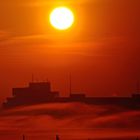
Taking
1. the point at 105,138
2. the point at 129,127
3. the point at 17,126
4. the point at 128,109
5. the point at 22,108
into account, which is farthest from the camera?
the point at 22,108

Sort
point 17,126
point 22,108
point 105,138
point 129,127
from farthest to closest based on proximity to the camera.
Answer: point 22,108 < point 17,126 < point 129,127 < point 105,138

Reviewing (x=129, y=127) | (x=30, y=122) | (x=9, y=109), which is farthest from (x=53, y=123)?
(x=9, y=109)

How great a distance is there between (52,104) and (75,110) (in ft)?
24.4

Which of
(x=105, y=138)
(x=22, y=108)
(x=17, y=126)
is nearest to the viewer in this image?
(x=105, y=138)

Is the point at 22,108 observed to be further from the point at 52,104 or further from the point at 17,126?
the point at 17,126

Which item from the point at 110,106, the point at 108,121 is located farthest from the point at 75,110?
the point at 108,121

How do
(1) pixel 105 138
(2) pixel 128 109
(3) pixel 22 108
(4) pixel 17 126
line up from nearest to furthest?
(1) pixel 105 138
(4) pixel 17 126
(2) pixel 128 109
(3) pixel 22 108

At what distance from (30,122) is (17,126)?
4.96 metres

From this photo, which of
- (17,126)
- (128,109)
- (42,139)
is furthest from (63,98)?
(42,139)

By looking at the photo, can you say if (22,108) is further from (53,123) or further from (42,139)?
(42,139)

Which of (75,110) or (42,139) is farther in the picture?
(75,110)

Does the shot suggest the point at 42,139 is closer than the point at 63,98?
Yes

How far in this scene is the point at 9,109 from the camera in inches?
4801

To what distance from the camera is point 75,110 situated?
362ft
